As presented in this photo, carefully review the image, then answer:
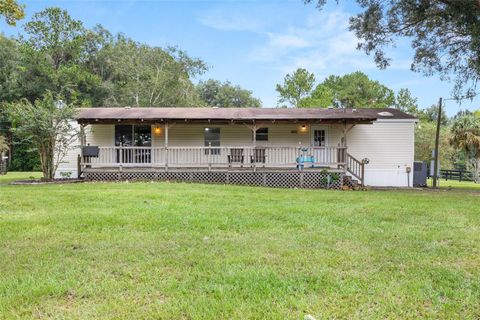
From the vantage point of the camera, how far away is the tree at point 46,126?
41.2 feet

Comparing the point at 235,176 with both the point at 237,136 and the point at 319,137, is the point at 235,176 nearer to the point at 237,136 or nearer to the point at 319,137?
the point at 237,136

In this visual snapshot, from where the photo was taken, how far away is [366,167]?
15703 millimetres

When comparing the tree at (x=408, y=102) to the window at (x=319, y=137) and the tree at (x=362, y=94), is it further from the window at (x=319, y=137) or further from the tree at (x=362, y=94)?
the window at (x=319, y=137)

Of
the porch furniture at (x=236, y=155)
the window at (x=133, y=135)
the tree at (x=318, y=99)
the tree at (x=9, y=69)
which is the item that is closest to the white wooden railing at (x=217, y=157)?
the porch furniture at (x=236, y=155)

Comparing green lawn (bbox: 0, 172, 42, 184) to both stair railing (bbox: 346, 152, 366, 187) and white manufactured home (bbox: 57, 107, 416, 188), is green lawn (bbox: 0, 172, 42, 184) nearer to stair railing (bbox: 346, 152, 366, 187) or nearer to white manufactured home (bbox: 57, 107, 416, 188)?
white manufactured home (bbox: 57, 107, 416, 188)

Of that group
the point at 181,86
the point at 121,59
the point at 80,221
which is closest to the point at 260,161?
the point at 80,221

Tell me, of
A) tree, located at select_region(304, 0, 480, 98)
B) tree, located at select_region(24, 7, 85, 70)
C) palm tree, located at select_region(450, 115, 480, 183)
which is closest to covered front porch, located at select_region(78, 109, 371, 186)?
tree, located at select_region(304, 0, 480, 98)

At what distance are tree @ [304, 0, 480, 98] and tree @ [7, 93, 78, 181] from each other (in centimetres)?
982

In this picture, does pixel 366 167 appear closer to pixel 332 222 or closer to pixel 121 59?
pixel 332 222

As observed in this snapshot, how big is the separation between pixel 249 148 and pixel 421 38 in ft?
24.0

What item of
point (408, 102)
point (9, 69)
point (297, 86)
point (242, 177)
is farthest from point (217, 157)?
point (408, 102)

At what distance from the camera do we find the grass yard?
9.64 ft

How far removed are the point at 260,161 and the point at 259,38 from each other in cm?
1891

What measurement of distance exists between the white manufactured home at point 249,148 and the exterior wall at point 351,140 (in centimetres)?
4
